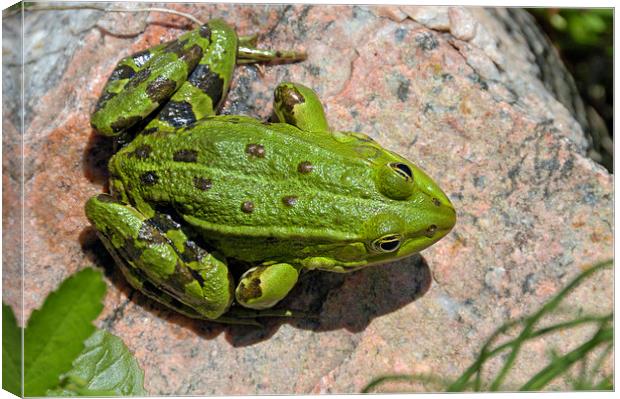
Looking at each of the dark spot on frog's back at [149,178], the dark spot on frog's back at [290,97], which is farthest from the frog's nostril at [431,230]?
the dark spot on frog's back at [149,178]

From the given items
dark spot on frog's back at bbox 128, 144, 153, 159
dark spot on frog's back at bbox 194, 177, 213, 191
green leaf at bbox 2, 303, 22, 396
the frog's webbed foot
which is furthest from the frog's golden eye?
green leaf at bbox 2, 303, 22, 396

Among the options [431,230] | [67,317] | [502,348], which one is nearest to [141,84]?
[431,230]

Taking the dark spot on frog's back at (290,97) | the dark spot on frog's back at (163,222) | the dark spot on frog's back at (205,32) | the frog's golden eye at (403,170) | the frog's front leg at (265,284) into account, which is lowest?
the frog's front leg at (265,284)

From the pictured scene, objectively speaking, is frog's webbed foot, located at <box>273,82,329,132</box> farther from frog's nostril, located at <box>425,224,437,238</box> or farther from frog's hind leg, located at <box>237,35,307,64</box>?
frog's nostril, located at <box>425,224,437,238</box>

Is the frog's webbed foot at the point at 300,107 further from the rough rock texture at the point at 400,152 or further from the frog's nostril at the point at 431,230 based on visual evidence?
the frog's nostril at the point at 431,230

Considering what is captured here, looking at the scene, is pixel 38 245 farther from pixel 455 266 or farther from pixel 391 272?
pixel 455 266

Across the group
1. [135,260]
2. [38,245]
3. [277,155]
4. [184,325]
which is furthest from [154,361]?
[277,155]

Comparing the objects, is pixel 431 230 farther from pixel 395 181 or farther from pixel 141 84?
pixel 141 84
